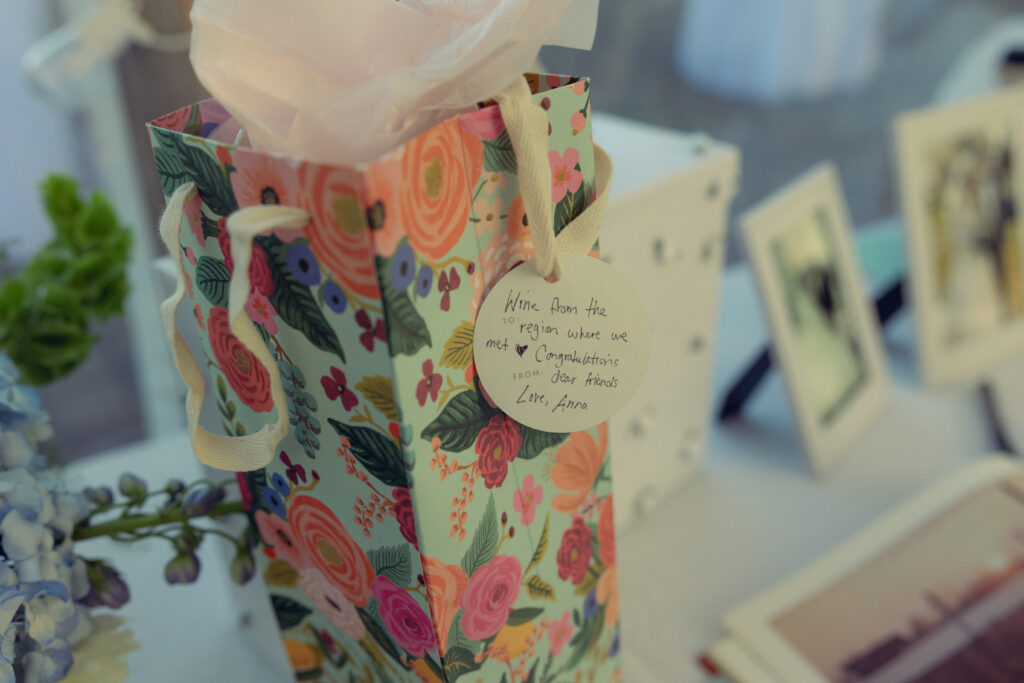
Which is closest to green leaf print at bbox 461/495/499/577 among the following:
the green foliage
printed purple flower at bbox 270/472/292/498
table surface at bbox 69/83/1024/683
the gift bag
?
the gift bag

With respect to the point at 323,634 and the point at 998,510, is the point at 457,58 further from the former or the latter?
the point at 998,510

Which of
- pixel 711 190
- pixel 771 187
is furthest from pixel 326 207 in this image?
pixel 771 187

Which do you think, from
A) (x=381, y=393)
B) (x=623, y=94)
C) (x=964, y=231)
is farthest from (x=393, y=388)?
(x=623, y=94)

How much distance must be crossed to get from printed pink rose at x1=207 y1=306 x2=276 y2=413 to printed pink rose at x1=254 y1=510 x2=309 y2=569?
8 cm

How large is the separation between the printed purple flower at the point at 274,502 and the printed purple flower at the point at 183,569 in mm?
68

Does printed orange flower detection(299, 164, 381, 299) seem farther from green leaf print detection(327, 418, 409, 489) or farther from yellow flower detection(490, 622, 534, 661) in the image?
yellow flower detection(490, 622, 534, 661)

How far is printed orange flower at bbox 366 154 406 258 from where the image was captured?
244 millimetres

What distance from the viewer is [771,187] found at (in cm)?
183

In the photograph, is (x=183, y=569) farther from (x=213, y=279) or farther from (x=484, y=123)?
(x=484, y=123)

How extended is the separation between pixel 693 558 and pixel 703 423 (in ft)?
0.44

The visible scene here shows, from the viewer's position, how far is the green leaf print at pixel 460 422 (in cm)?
29

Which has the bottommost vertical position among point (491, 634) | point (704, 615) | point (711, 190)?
point (704, 615)

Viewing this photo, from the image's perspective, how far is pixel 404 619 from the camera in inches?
13.2

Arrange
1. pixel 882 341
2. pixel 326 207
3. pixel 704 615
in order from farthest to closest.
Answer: pixel 882 341 < pixel 704 615 < pixel 326 207
